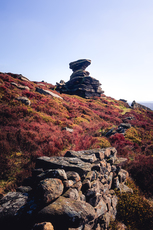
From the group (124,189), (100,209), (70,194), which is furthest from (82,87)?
(70,194)

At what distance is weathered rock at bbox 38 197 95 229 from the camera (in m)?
2.56

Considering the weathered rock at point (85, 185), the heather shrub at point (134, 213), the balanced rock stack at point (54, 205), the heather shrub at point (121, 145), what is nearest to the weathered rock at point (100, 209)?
the balanced rock stack at point (54, 205)

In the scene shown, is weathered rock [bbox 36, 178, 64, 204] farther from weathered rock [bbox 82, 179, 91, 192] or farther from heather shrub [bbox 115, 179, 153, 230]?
heather shrub [bbox 115, 179, 153, 230]

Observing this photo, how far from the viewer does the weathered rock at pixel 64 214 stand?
2.56 metres

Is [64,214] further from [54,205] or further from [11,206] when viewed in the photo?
[11,206]

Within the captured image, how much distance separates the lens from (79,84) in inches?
1575

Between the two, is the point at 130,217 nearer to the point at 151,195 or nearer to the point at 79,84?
the point at 151,195

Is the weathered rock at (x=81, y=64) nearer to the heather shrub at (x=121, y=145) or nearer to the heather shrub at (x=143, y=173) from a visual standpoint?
the heather shrub at (x=121, y=145)

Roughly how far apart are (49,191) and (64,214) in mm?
632

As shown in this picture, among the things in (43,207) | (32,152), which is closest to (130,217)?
(43,207)

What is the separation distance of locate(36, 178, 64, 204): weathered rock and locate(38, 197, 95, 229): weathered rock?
0.47 ft

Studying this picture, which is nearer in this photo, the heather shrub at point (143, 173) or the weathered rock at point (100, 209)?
the weathered rock at point (100, 209)

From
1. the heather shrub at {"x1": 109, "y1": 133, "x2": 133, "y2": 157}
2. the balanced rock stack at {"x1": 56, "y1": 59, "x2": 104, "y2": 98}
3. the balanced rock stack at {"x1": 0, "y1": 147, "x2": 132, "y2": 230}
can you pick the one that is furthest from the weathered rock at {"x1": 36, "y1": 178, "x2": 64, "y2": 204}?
the balanced rock stack at {"x1": 56, "y1": 59, "x2": 104, "y2": 98}

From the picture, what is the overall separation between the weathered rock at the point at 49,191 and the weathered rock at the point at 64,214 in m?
0.14
